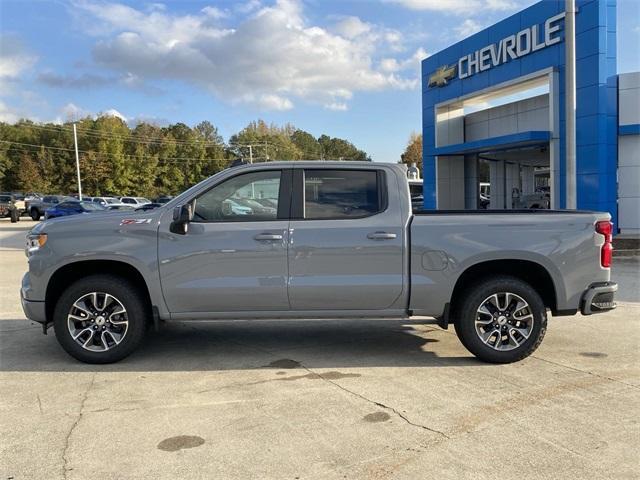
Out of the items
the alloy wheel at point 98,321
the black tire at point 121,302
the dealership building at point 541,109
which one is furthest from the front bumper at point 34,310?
the dealership building at point 541,109

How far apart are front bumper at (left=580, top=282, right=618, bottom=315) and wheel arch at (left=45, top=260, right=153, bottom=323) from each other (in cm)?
428

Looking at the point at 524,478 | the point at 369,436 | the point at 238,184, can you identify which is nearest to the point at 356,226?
the point at 238,184

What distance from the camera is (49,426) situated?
4.17 m

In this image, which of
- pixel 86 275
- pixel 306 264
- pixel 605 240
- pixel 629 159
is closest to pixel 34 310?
pixel 86 275

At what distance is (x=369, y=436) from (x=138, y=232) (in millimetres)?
2992

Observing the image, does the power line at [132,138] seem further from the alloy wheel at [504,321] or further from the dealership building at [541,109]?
the alloy wheel at [504,321]

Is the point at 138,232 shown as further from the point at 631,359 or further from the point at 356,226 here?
the point at 631,359

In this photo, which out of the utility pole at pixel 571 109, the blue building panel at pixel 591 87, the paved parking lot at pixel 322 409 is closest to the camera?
the paved parking lot at pixel 322 409

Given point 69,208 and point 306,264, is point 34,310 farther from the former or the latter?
point 69,208

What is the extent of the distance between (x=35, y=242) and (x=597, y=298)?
5.55m

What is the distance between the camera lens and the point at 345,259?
18.0ft

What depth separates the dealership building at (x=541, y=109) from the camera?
16.9 meters

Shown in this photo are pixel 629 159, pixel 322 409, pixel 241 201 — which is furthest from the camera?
pixel 629 159

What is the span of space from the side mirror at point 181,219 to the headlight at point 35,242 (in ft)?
4.13
